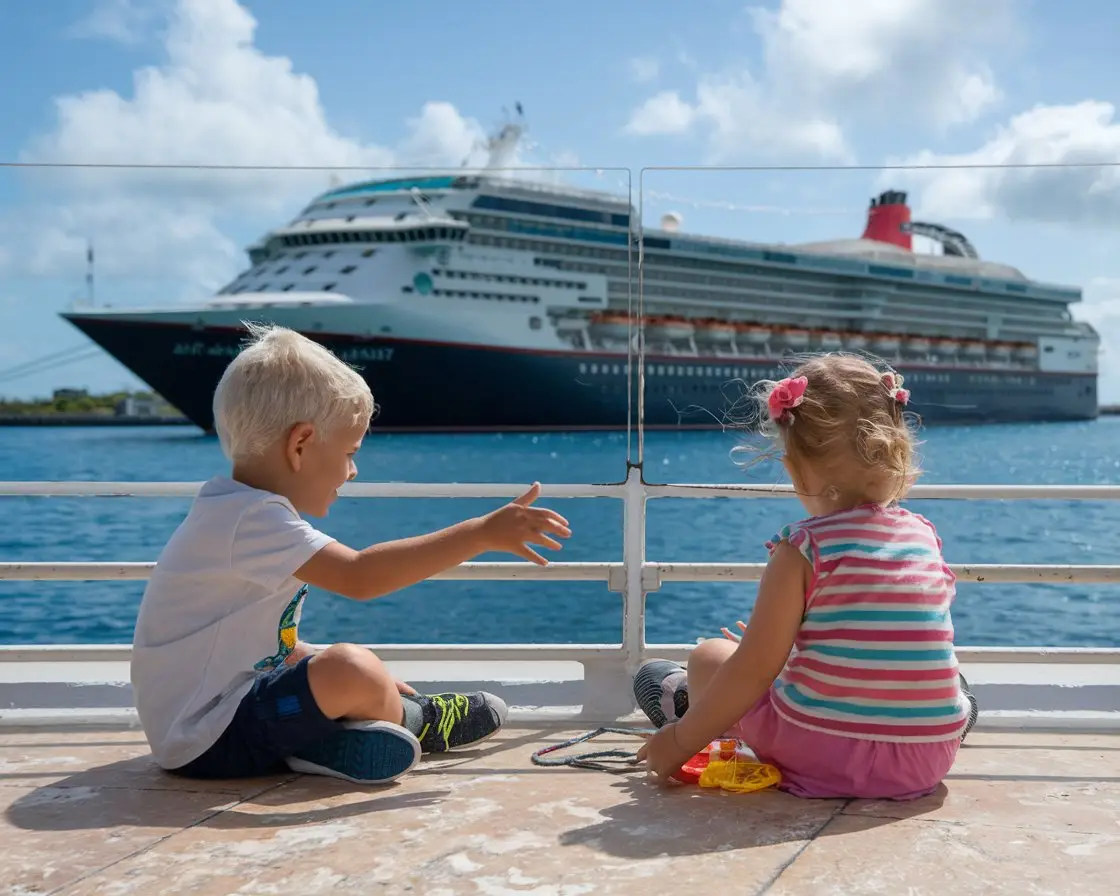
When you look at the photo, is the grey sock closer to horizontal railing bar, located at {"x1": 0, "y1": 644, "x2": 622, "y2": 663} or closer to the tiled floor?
the tiled floor

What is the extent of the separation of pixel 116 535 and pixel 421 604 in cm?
565

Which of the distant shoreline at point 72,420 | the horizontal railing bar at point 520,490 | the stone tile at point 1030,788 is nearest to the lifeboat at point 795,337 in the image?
the distant shoreline at point 72,420

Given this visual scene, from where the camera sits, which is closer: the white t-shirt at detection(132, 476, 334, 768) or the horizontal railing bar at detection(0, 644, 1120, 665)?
the white t-shirt at detection(132, 476, 334, 768)

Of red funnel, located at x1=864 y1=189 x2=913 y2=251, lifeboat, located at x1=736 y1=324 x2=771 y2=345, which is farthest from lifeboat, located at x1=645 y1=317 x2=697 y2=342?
red funnel, located at x1=864 y1=189 x2=913 y2=251

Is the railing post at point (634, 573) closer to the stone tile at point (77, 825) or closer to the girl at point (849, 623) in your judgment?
the girl at point (849, 623)

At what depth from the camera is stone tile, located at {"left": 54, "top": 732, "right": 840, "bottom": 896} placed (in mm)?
952

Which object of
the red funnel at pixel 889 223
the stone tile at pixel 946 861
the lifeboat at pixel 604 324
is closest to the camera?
the stone tile at pixel 946 861

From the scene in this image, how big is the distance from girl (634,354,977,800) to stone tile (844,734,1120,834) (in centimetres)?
4

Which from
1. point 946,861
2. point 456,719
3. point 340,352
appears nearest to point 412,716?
point 456,719

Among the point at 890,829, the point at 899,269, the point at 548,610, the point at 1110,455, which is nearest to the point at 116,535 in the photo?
the point at 548,610

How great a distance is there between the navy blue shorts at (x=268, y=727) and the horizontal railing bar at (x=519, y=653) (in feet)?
0.99

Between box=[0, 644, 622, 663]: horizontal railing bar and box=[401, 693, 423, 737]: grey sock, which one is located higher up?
box=[0, 644, 622, 663]: horizontal railing bar

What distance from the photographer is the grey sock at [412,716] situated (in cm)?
135

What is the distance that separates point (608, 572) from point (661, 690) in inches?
9.6
